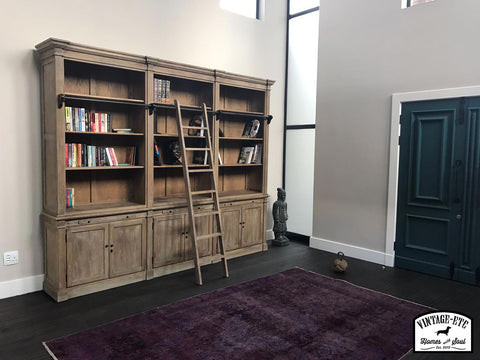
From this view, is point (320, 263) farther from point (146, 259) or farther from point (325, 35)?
point (325, 35)

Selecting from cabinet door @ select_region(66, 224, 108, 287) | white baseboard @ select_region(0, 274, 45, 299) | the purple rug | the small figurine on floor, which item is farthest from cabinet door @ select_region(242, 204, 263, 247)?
white baseboard @ select_region(0, 274, 45, 299)

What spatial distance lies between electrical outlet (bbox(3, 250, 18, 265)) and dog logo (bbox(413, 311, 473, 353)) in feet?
11.9

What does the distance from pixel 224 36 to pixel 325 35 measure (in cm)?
143

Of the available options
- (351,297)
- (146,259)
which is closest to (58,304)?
(146,259)

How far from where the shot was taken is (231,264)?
4.93m

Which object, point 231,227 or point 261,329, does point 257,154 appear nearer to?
point 231,227

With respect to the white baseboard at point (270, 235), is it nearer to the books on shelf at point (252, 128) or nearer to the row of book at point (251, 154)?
the row of book at point (251, 154)

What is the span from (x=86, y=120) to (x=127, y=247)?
1371 millimetres

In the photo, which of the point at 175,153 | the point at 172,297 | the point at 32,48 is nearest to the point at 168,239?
the point at 172,297

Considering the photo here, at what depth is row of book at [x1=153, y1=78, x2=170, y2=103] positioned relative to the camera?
4.44 meters

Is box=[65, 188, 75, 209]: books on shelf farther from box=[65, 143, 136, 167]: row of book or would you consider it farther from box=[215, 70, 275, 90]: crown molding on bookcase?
box=[215, 70, 275, 90]: crown molding on bookcase

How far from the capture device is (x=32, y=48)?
378 cm

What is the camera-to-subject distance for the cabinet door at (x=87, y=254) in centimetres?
375

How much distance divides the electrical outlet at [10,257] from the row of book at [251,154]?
2.97 m
